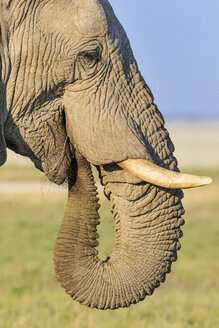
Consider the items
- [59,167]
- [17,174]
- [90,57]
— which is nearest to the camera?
A: [90,57]

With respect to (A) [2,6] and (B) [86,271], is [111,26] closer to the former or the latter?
(A) [2,6]

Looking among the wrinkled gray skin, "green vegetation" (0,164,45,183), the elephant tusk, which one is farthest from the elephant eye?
"green vegetation" (0,164,45,183)

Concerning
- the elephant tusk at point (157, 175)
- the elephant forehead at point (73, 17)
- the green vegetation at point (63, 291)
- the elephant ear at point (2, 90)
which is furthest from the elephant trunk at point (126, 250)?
the elephant forehead at point (73, 17)

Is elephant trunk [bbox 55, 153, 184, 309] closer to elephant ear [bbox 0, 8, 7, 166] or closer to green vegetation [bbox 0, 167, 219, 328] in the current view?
green vegetation [bbox 0, 167, 219, 328]

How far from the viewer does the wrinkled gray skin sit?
474 centimetres

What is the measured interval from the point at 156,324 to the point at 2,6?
149 inches

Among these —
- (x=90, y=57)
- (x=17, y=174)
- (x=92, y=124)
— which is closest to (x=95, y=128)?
(x=92, y=124)

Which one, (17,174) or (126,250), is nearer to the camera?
(126,250)

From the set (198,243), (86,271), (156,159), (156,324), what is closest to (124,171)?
(156,159)

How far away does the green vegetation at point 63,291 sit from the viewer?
310 inches

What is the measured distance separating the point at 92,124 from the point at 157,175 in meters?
0.41

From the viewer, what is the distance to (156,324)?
7.77 metres

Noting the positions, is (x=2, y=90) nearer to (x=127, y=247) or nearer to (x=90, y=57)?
(x=90, y=57)

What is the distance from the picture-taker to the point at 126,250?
4.91m
